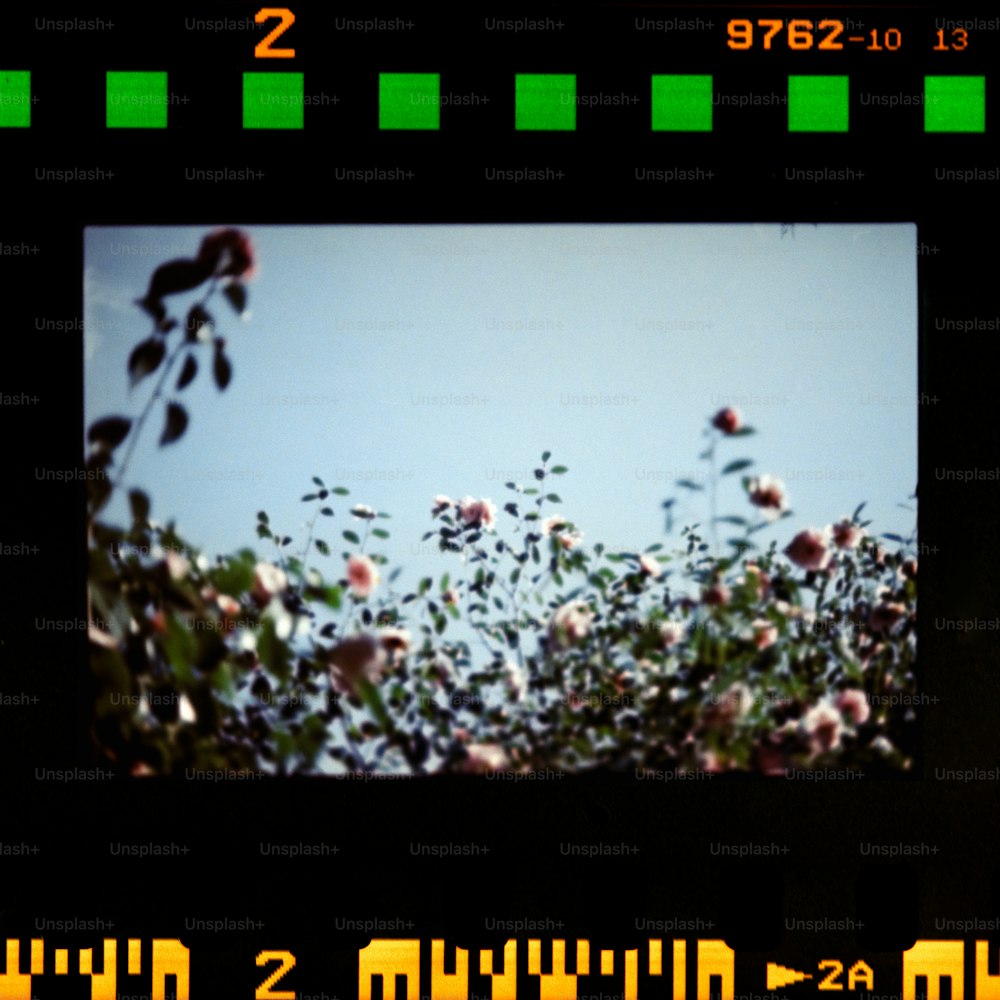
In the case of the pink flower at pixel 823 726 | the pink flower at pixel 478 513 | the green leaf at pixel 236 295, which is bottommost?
the pink flower at pixel 823 726

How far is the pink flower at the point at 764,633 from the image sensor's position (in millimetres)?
2332

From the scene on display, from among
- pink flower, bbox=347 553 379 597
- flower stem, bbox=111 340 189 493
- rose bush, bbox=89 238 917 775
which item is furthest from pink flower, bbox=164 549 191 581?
pink flower, bbox=347 553 379 597

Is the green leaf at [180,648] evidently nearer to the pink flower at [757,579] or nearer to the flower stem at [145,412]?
the flower stem at [145,412]

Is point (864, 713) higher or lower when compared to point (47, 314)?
lower

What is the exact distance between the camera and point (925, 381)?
2395mm

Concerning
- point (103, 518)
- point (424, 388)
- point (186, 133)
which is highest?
point (186, 133)

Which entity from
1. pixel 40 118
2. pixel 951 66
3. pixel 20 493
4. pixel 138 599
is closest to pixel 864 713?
pixel 951 66

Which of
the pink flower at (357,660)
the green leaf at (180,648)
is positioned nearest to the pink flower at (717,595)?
the pink flower at (357,660)

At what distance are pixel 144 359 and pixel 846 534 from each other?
158 cm

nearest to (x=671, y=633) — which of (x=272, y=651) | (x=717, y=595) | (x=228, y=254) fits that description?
(x=717, y=595)

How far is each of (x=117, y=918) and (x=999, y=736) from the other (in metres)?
1.99

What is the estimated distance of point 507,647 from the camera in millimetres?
2328

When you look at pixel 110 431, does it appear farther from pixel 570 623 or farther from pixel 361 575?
pixel 570 623

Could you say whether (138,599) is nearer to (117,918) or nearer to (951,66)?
(117,918)
